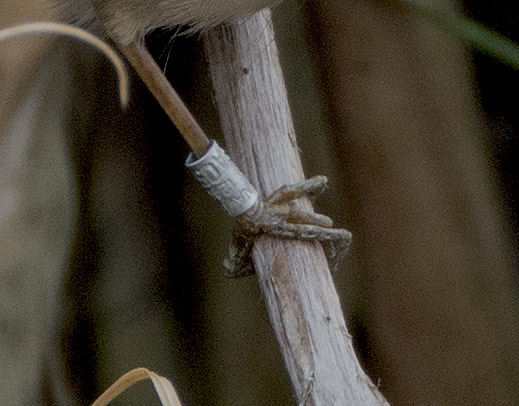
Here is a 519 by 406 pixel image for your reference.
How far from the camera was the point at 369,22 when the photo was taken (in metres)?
0.76

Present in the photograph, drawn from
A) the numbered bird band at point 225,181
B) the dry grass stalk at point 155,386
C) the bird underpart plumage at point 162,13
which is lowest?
the dry grass stalk at point 155,386

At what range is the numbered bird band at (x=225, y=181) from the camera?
54 centimetres

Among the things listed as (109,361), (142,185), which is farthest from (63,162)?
(109,361)

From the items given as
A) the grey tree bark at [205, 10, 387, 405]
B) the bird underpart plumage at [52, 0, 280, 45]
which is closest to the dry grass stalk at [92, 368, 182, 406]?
the grey tree bark at [205, 10, 387, 405]

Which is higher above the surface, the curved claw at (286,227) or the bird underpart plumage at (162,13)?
the bird underpart plumage at (162,13)

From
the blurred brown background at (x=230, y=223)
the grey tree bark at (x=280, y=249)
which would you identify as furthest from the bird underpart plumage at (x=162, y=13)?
the blurred brown background at (x=230, y=223)

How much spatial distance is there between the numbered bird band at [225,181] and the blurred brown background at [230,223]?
20 cm

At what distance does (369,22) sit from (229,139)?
0.25 metres

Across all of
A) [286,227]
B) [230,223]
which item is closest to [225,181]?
[286,227]

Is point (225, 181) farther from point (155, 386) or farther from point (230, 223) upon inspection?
point (230, 223)

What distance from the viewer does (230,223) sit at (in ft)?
2.75

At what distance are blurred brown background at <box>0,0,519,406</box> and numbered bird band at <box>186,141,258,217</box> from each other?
0.66 feet

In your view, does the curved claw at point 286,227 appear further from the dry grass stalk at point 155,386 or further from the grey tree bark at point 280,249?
the dry grass stalk at point 155,386

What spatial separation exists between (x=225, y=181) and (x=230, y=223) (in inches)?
11.8
